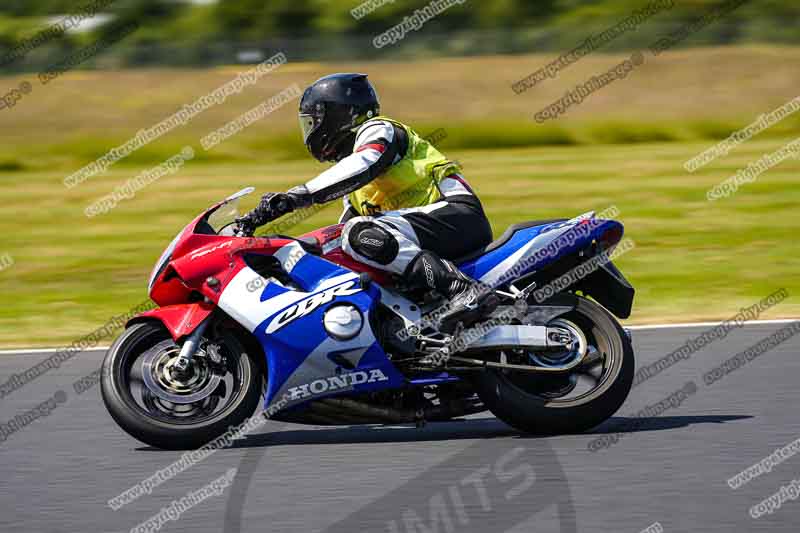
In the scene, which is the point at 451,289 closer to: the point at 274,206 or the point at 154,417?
the point at 274,206

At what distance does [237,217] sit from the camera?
22.2 ft

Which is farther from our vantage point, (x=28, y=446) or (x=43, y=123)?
(x=43, y=123)

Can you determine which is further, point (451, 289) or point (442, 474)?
point (451, 289)

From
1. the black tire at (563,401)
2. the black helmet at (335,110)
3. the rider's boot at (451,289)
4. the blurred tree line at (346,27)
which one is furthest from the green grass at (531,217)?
the blurred tree line at (346,27)

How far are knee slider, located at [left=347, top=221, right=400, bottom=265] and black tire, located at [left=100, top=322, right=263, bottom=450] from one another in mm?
760

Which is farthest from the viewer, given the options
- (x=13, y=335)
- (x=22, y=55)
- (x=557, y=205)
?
(x=22, y=55)

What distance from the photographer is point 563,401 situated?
664cm

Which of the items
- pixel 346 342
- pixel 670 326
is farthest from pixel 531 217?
pixel 346 342

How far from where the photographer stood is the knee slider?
660 centimetres

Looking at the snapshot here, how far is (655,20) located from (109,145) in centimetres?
2319

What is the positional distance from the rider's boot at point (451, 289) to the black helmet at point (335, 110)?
2.64ft

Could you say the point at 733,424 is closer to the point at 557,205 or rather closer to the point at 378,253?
the point at 378,253

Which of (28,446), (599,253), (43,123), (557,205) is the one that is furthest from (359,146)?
(43,123)

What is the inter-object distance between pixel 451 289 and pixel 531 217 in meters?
10.6
